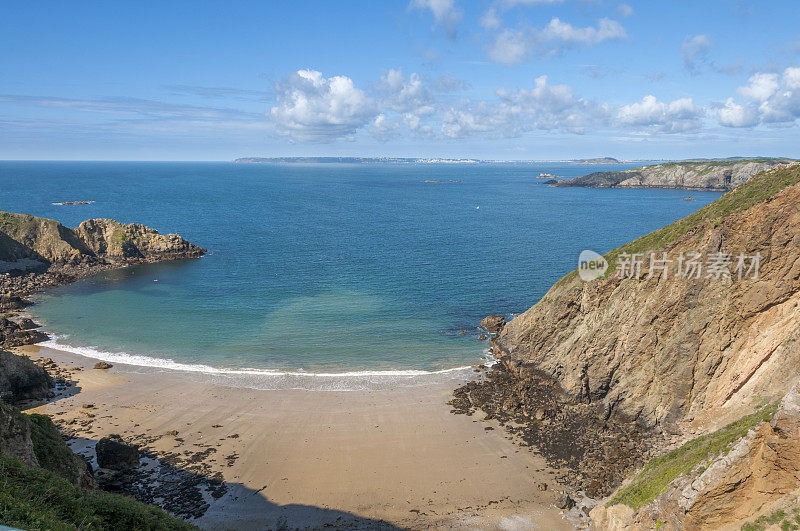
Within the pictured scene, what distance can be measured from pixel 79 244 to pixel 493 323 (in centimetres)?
6890

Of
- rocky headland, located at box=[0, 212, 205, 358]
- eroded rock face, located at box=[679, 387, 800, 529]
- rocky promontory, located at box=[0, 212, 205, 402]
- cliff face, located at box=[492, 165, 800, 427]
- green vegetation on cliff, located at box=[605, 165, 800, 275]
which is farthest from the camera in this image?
rocky headland, located at box=[0, 212, 205, 358]

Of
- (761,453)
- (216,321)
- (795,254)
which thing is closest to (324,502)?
(761,453)

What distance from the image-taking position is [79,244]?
77938 mm

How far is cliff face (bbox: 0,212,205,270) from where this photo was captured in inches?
2817

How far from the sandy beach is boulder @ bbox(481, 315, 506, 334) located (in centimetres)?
1243

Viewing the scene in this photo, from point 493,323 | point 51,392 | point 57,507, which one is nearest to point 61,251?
point 51,392

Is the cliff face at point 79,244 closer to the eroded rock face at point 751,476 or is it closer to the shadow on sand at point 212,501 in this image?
the shadow on sand at point 212,501

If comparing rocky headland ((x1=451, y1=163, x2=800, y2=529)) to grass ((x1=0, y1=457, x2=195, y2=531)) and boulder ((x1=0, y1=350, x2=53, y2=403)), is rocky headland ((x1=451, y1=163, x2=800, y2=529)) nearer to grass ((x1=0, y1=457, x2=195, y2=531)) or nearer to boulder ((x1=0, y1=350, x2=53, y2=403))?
grass ((x1=0, y1=457, x2=195, y2=531))

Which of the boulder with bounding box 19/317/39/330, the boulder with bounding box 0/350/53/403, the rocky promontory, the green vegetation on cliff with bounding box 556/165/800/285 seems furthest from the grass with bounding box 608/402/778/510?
the boulder with bounding box 19/317/39/330

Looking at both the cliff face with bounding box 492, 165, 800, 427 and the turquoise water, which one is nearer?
the cliff face with bounding box 492, 165, 800, 427

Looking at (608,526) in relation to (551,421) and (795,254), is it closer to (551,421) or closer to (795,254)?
(551,421)

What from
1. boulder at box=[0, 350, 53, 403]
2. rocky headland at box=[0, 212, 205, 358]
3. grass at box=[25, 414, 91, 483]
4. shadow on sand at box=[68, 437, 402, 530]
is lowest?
shadow on sand at box=[68, 437, 402, 530]

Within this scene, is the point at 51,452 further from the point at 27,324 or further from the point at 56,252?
the point at 56,252

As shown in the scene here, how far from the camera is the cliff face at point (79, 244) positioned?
235ft
